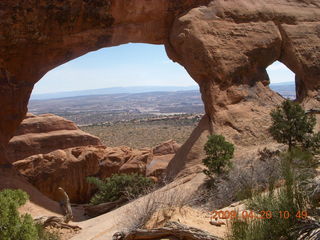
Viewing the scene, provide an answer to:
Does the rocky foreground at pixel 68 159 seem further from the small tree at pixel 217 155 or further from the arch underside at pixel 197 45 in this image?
the small tree at pixel 217 155

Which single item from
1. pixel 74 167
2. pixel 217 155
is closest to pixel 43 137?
pixel 74 167

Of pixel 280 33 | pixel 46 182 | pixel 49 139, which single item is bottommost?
pixel 46 182

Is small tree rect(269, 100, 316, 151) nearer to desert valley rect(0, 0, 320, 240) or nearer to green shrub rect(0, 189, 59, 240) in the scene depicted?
desert valley rect(0, 0, 320, 240)

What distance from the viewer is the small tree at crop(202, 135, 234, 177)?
41.2 ft

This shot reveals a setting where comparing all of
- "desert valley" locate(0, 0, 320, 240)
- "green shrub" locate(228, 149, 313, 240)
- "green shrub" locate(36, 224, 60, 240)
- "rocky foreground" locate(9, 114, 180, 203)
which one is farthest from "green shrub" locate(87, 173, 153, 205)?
"green shrub" locate(228, 149, 313, 240)

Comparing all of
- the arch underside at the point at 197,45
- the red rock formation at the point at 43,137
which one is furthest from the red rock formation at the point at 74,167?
the arch underside at the point at 197,45

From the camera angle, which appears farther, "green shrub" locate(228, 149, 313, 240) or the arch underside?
the arch underside

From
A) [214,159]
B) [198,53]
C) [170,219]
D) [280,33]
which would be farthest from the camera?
[280,33]

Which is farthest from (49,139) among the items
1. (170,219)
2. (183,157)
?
(170,219)

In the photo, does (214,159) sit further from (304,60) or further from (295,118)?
(304,60)

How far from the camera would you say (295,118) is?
1288 centimetres

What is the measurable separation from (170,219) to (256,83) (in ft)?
35.0

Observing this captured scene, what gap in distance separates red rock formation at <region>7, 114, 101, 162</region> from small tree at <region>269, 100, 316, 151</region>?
17351 mm

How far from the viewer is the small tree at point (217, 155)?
1255 centimetres
